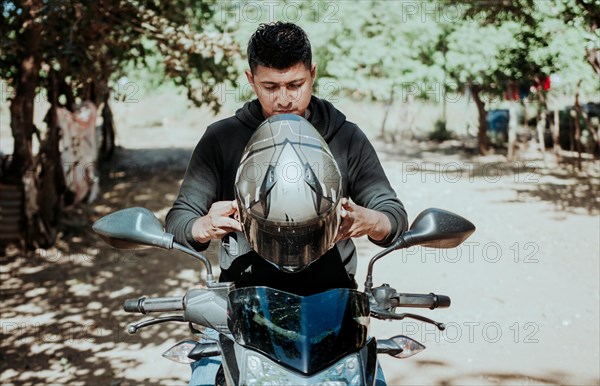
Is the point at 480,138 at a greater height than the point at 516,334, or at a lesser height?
greater

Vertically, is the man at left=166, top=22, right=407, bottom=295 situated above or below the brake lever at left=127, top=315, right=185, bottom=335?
above

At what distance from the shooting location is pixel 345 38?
21.6 metres

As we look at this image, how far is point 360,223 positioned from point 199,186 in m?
0.81

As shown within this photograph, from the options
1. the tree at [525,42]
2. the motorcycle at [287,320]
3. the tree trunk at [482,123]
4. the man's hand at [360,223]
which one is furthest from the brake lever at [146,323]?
the tree trunk at [482,123]

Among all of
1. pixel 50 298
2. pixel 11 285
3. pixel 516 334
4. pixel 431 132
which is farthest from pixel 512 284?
pixel 431 132

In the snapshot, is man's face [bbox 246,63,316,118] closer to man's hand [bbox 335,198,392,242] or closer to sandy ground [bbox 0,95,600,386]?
man's hand [bbox 335,198,392,242]

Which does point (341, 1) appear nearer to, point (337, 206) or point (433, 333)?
point (433, 333)

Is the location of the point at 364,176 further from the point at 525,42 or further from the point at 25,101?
the point at 525,42

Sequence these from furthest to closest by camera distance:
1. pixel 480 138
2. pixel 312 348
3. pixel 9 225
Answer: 1. pixel 480 138
2. pixel 9 225
3. pixel 312 348

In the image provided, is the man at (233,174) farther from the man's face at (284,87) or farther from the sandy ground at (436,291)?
the sandy ground at (436,291)

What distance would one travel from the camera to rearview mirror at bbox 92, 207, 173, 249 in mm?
1857

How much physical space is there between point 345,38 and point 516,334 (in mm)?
16925

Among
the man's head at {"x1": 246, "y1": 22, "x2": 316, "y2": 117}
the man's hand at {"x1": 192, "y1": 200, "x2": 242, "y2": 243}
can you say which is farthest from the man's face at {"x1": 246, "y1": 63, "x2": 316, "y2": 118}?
the man's hand at {"x1": 192, "y1": 200, "x2": 242, "y2": 243}

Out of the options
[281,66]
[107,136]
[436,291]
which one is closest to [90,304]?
[436,291]
